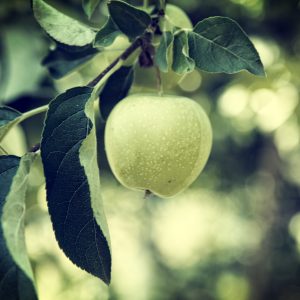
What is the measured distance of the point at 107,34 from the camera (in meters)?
0.64

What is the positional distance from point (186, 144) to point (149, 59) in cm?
15

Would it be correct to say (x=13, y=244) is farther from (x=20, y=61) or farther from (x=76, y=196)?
(x=20, y=61)

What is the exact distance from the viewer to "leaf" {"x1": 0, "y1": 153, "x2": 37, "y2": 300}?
0.43m

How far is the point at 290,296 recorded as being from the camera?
3004 millimetres

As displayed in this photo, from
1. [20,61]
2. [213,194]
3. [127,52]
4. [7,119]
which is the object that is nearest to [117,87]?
[127,52]

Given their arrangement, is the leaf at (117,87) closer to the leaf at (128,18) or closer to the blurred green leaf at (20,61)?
the leaf at (128,18)

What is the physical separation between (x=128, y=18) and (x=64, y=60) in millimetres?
273

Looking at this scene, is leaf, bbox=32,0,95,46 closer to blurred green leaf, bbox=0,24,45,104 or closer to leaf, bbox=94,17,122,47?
leaf, bbox=94,17,122,47

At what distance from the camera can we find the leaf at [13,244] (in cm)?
43

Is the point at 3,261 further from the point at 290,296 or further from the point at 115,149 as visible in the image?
the point at 290,296

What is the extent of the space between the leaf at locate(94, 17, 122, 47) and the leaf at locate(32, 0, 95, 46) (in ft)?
0.09

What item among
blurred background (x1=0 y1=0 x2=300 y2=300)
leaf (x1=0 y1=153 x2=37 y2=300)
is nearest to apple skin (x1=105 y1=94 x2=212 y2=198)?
leaf (x1=0 y1=153 x2=37 y2=300)

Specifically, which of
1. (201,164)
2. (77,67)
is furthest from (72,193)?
(77,67)

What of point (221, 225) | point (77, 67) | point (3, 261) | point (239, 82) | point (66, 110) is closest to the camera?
point (3, 261)
